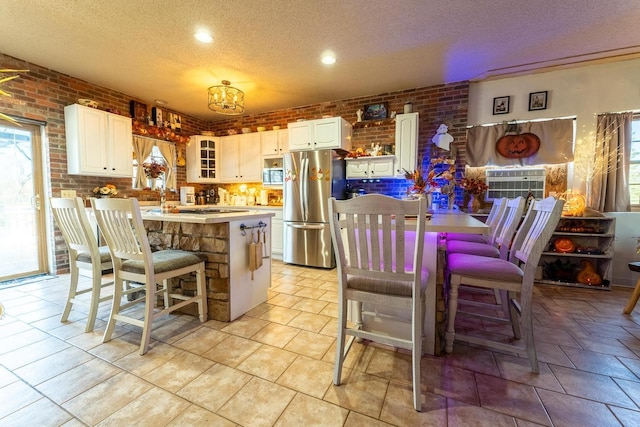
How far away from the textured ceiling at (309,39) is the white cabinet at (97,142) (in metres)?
0.54

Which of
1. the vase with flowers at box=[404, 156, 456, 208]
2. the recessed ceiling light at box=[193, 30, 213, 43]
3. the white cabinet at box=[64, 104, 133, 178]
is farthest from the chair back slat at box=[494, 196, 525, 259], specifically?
the white cabinet at box=[64, 104, 133, 178]

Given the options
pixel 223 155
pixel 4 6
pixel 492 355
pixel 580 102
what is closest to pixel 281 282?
pixel 492 355

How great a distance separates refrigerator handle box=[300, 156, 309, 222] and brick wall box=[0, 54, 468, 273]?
91 centimetres

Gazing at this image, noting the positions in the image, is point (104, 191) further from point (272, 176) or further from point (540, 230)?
point (540, 230)

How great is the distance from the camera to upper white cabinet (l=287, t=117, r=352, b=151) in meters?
3.92

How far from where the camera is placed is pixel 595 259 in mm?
3201

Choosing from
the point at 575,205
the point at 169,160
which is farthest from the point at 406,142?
the point at 169,160

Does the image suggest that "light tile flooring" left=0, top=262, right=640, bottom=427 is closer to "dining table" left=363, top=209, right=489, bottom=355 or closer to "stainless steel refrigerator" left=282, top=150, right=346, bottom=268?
"dining table" left=363, top=209, right=489, bottom=355

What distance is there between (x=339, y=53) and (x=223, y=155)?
125 inches

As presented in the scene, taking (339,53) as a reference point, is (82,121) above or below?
below

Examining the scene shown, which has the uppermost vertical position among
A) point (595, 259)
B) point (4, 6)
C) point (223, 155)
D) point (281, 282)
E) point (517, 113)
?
point (4, 6)

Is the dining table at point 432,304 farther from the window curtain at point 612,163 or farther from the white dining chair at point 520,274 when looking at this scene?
the window curtain at point 612,163

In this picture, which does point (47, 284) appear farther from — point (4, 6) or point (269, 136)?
point (269, 136)

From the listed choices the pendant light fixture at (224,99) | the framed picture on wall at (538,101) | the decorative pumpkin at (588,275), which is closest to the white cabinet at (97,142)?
the pendant light fixture at (224,99)
